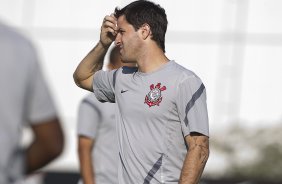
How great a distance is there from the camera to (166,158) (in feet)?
22.2

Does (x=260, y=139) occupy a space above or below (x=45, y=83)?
below

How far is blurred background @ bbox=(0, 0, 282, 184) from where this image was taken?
25609mm

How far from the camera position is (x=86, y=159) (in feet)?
29.1

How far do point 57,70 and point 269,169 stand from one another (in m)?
7.09

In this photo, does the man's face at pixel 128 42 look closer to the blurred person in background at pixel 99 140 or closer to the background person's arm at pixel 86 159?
the blurred person in background at pixel 99 140

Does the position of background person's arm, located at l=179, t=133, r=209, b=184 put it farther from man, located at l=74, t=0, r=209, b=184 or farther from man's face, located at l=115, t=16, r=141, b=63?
man's face, located at l=115, t=16, r=141, b=63

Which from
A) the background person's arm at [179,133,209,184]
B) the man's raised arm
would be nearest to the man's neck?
the man's raised arm

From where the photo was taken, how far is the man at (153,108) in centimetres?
657

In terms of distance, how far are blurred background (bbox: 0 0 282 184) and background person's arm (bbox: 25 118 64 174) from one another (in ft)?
65.5

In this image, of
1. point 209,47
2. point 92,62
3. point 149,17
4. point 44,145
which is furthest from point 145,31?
point 209,47

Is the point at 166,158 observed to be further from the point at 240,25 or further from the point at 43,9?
the point at 43,9

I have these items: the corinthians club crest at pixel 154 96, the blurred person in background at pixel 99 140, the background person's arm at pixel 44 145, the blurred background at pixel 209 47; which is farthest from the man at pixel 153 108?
the blurred background at pixel 209 47

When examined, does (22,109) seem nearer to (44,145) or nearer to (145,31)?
(44,145)

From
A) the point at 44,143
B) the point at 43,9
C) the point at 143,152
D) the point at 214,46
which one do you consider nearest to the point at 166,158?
the point at 143,152
